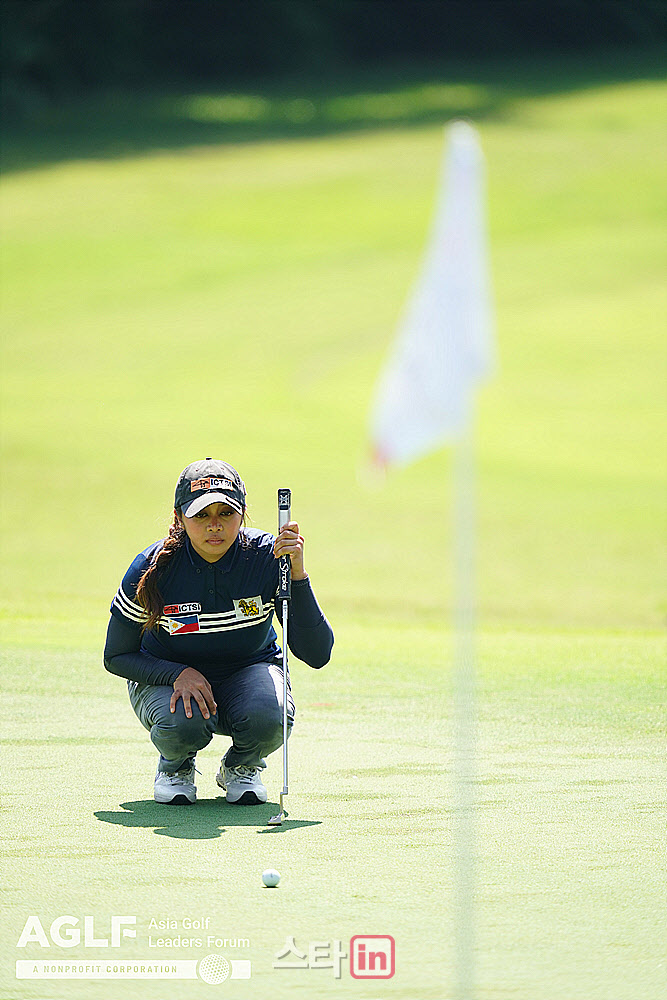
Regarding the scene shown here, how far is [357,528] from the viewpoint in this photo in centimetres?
1238

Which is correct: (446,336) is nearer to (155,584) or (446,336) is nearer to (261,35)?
(155,584)

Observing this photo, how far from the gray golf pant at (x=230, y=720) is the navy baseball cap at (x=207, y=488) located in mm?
539

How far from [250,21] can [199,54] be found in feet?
4.18

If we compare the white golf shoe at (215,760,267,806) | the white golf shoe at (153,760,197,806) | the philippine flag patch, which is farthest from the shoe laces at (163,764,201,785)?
the philippine flag patch

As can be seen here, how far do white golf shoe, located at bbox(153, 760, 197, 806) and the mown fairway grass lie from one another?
0.30ft

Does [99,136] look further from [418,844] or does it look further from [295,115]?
[418,844]

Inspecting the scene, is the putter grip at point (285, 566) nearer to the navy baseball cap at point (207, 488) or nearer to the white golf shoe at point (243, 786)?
the navy baseball cap at point (207, 488)

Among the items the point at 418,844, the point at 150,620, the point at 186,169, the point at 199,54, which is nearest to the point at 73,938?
the point at 418,844

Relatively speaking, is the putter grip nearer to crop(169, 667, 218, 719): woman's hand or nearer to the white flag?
crop(169, 667, 218, 719): woman's hand

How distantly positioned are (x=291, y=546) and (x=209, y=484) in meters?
0.31

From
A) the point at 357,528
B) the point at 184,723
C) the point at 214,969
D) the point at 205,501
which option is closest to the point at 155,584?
the point at 205,501

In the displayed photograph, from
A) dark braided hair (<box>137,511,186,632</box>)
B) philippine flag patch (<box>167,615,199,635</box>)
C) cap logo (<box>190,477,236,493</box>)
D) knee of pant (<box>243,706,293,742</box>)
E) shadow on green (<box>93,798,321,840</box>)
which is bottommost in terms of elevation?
shadow on green (<box>93,798,321,840</box>)

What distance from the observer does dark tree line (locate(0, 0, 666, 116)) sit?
29375 mm

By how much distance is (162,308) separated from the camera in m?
19.7
